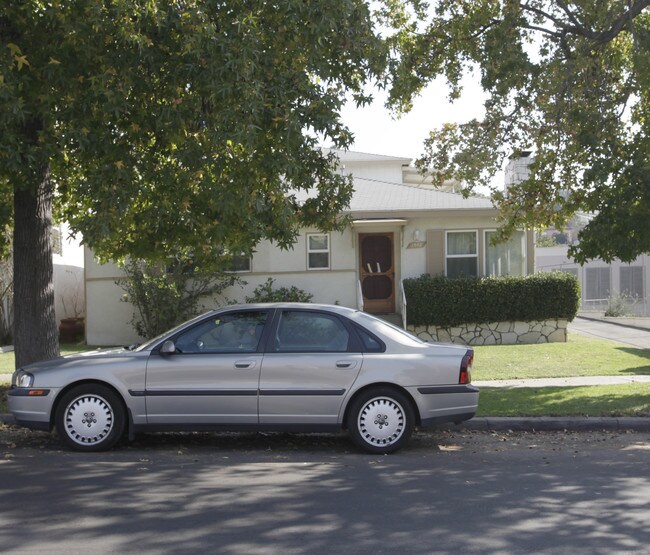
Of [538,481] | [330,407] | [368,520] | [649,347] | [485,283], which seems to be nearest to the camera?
[368,520]

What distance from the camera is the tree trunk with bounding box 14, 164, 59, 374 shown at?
38.0ft

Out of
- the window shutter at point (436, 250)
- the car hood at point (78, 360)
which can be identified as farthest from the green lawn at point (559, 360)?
the car hood at point (78, 360)

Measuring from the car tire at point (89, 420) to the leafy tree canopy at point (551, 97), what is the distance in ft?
22.4

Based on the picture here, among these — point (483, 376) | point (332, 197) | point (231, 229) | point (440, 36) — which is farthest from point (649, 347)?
point (231, 229)

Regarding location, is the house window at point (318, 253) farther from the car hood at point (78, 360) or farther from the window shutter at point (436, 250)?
the car hood at point (78, 360)

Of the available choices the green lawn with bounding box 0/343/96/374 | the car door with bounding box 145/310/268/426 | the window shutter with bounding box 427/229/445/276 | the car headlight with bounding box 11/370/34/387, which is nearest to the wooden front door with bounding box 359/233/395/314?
the window shutter with bounding box 427/229/445/276

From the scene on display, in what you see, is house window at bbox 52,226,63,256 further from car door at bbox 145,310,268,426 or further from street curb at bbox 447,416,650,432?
street curb at bbox 447,416,650,432

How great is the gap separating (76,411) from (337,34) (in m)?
5.30

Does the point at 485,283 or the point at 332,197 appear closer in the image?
the point at 332,197

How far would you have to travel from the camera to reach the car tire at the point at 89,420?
28.7 feet

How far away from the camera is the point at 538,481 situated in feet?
24.5

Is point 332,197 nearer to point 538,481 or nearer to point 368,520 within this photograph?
point 538,481

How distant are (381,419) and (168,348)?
90.8 inches

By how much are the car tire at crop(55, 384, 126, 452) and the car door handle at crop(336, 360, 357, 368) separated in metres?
2.27
